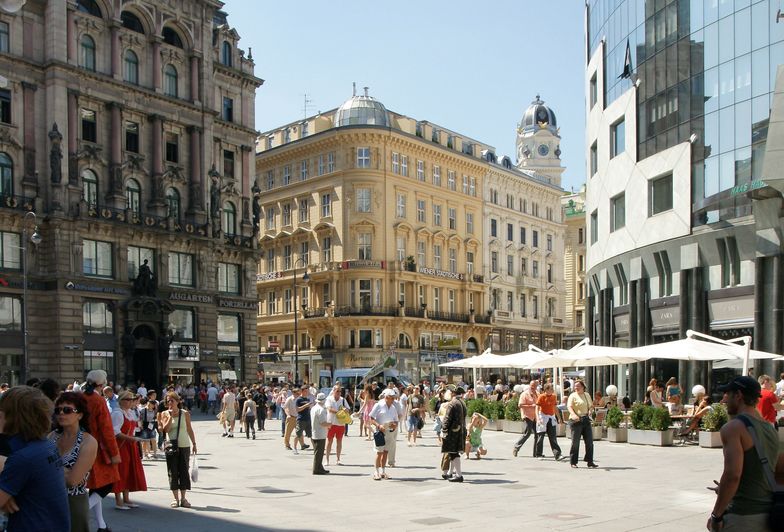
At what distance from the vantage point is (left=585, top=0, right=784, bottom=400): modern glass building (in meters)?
33.2

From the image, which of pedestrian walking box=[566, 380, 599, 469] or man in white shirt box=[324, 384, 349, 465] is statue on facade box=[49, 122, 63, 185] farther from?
pedestrian walking box=[566, 380, 599, 469]

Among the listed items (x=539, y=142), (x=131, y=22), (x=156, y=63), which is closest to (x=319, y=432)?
(x=156, y=63)

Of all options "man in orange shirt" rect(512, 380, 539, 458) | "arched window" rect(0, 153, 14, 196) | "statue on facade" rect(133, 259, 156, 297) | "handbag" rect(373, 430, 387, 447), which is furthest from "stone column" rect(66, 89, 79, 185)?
"handbag" rect(373, 430, 387, 447)

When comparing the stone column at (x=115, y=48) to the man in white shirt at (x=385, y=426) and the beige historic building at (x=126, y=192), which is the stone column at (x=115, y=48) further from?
the man in white shirt at (x=385, y=426)

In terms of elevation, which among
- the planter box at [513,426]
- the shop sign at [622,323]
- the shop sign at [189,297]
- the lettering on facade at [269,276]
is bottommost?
the planter box at [513,426]

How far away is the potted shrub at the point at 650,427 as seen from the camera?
25188 millimetres

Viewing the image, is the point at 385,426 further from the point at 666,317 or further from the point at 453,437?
the point at 666,317

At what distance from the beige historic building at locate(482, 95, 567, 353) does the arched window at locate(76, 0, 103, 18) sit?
41425mm

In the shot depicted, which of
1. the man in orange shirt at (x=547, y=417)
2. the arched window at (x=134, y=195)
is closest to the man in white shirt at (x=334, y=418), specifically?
the man in orange shirt at (x=547, y=417)

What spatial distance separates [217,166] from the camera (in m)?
58.8

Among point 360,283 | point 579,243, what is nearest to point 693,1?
point 360,283

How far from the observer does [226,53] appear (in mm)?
60719

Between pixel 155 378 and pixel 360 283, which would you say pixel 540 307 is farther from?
pixel 155 378

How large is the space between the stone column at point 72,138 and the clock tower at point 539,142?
230 ft
